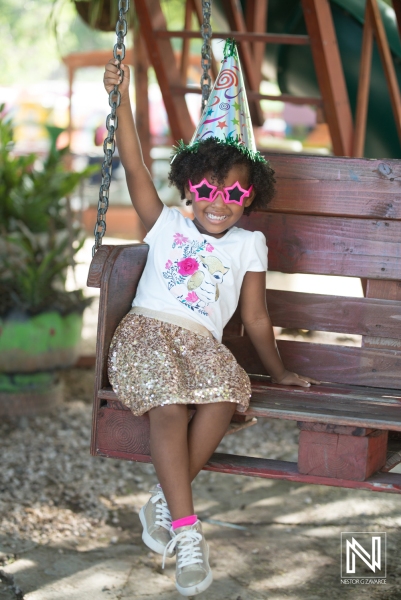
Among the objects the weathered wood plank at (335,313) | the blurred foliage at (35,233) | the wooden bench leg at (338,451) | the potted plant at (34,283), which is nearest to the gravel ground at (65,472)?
the potted plant at (34,283)

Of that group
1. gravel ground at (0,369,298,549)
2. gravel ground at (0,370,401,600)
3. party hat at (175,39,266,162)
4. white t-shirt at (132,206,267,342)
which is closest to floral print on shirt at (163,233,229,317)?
white t-shirt at (132,206,267,342)

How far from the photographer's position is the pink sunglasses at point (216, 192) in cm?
254

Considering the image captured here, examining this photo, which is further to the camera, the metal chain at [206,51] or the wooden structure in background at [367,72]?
the wooden structure in background at [367,72]

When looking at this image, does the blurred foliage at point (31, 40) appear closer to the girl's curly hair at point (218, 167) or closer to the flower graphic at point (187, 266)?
the girl's curly hair at point (218, 167)

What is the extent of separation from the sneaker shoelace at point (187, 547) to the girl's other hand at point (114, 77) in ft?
4.55

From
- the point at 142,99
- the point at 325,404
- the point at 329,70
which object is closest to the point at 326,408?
the point at 325,404

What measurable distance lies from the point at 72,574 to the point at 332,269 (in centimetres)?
146

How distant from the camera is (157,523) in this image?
2.35 m

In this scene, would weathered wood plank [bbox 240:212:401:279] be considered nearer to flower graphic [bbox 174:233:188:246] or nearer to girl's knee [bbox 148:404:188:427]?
flower graphic [bbox 174:233:188:246]

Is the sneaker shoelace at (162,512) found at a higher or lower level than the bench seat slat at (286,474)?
lower

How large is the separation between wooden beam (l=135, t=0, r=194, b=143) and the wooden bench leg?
2481 millimetres

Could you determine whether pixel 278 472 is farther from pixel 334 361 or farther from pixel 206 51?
pixel 206 51

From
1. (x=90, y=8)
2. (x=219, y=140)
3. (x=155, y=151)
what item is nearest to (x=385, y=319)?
(x=219, y=140)

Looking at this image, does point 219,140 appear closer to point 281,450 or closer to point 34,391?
point 281,450
